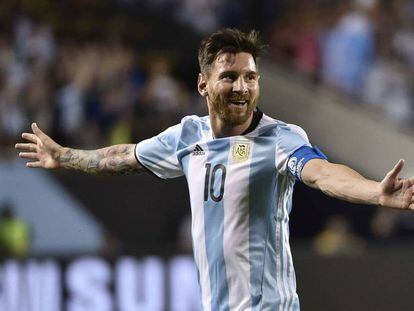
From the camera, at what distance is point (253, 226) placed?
5359 mm

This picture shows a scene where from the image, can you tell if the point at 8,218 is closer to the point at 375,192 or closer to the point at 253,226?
the point at 253,226

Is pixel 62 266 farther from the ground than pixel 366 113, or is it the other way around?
pixel 366 113

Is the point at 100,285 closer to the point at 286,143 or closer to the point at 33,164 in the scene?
the point at 33,164

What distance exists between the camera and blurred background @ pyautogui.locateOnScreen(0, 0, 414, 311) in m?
10.2

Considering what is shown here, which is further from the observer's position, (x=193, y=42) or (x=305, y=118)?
(x=193, y=42)

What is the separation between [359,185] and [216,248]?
0.96 meters

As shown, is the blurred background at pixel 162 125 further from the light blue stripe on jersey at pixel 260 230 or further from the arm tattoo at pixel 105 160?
the light blue stripe on jersey at pixel 260 230

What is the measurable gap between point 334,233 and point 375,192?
8.10m

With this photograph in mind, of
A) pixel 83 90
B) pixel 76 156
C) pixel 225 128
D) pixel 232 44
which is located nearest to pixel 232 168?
pixel 225 128

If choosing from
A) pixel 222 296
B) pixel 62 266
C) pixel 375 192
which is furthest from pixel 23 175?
pixel 375 192

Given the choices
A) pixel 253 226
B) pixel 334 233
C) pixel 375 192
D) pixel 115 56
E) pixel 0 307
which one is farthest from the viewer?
pixel 115 56

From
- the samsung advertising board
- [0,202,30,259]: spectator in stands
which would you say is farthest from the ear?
[0,202,30,259]: spectator in stands

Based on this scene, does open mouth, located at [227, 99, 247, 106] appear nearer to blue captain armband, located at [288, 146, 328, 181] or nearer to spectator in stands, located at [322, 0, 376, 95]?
blue captain armband, located at [288, 146, 328, 181]

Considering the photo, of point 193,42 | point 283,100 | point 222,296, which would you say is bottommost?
point 222,296
